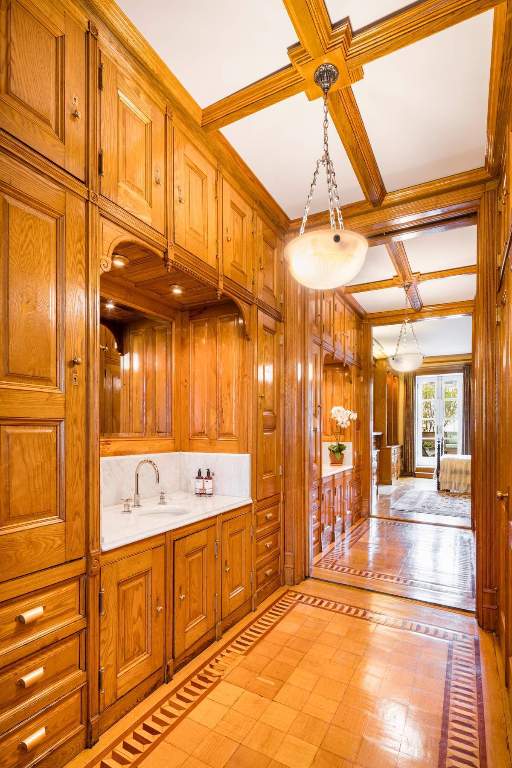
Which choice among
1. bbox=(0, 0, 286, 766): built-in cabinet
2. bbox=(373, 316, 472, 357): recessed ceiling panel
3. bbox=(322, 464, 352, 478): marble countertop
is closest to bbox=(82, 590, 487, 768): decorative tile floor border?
bbox=(0, 0, 286, 766): built-in cabinet

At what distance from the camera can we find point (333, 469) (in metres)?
4.95

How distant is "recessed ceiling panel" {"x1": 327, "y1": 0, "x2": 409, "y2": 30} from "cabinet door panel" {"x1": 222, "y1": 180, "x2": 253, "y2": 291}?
1.12 meters

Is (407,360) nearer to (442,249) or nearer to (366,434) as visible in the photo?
(366,434)

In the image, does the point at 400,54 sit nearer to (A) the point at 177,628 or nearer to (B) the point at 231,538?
(B) the point at 231,538

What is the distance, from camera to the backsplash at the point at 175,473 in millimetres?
2555

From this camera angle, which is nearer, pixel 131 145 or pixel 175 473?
pixel 131 145

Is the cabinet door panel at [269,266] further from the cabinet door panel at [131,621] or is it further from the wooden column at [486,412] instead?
the cabinet door panel at [131,621]

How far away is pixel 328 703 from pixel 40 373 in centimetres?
206

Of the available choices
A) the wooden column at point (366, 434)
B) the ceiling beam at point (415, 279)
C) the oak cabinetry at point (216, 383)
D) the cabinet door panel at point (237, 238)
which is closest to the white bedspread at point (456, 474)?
the wooden column at point (366, 434)

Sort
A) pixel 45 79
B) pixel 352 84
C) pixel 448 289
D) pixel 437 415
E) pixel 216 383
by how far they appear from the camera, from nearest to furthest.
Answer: pixel 45 79
pixel 352 84
pixel 216 383
pixel 448 289
pixel 437 415

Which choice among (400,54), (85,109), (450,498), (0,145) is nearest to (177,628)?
(0,145)

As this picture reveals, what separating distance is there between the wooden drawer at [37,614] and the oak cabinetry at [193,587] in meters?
0.65

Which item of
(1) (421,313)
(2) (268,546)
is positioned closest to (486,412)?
(2) (268,546)

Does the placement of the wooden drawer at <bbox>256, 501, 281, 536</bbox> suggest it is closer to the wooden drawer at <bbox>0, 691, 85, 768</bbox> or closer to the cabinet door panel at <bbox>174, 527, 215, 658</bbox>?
the cabinet door panel at <bbox>174, 527, 215, 658</bbox>
